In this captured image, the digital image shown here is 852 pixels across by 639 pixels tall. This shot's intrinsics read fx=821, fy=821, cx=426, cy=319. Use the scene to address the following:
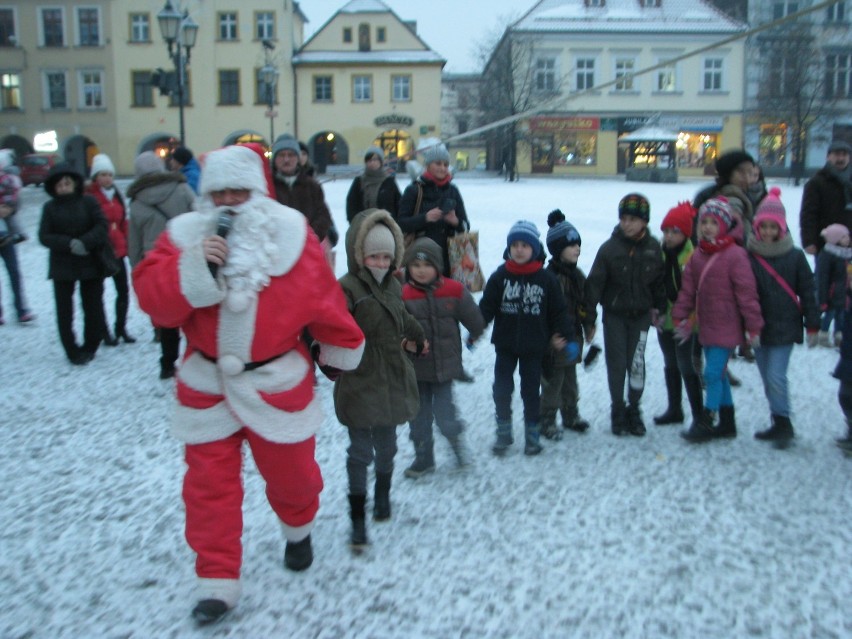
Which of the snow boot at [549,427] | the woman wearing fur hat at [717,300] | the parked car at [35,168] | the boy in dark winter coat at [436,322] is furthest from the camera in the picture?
the parked car at [35,168]

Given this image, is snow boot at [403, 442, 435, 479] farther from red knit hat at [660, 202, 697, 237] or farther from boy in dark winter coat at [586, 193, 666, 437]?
red knit hat at [660, 202, 697, 237]

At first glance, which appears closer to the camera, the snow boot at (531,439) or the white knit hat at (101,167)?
the snow boot at (531,439)

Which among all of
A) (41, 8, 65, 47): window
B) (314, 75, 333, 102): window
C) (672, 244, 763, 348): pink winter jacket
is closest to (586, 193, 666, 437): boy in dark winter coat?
(672, 244, 763, 348): pink winter jacket

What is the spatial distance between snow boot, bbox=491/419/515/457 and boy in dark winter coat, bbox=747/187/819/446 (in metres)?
1.60

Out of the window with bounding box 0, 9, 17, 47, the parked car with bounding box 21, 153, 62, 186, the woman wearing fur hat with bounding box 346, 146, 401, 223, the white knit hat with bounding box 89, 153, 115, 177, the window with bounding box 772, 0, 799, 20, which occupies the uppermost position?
the window with bounding box 772, 0, 799, 20

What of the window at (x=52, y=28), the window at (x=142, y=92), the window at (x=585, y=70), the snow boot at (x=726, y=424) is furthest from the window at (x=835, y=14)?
the snow boot at (x=726, y=424)

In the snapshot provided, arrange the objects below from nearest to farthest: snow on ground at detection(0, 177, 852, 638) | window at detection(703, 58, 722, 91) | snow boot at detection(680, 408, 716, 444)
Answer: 1. snow on ground at detection(0, 177, 852, 638)
2. snow boot at detection(680, 408, 716, 444)
3. window at detection(703, 58, 722, 91)

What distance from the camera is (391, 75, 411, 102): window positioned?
46562mm

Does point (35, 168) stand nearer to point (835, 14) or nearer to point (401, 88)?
point (401, 88)

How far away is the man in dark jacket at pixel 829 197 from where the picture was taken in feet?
22.7

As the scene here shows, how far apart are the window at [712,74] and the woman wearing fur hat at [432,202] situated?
46.8 m

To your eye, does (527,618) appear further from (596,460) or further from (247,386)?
(596,460)

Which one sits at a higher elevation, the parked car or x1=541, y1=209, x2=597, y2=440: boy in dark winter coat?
the parked car

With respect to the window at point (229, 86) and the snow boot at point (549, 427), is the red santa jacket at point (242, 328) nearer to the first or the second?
the snow boot at point (549, 427)
